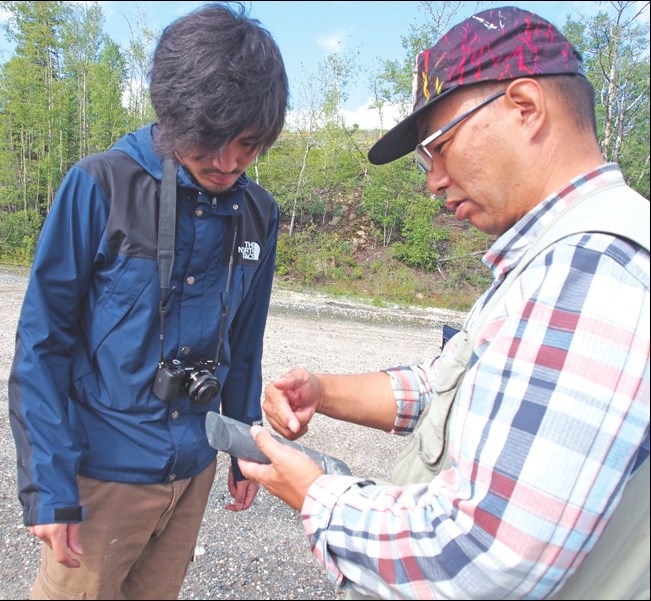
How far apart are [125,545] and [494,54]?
2.04 metres

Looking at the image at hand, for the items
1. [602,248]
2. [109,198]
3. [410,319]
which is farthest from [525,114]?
[410,319]

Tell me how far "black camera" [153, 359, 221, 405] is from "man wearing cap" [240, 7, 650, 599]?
0.58 meters

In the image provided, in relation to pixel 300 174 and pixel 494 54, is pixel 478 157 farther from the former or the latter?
pixel 300 174

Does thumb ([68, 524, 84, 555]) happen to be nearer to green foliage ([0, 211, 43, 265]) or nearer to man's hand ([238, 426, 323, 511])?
man's hand ([238, 426, 323, 511])

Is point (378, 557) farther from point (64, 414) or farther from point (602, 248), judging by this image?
point (64, 414)

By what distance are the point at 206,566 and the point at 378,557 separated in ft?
8.47

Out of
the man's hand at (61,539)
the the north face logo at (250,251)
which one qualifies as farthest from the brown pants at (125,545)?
the the north face logo at (250,251)

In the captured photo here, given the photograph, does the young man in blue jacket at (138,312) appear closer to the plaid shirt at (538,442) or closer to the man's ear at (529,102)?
the man's ear at (529,102)

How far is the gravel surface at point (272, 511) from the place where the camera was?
3.13 meters

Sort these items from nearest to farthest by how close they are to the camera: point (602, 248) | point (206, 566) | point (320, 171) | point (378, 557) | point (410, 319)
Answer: point (602, 248), point (378, 557), point (206, 566), point (410, 319), point (320, 171)

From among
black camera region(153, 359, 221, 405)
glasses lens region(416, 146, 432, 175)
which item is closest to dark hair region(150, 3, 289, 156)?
glasses lens region(416, 146, 432, 175)

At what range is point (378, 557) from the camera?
111 cm

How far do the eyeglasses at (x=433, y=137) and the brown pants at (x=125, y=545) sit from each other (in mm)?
1480

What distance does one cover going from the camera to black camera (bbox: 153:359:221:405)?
6.17 ft
